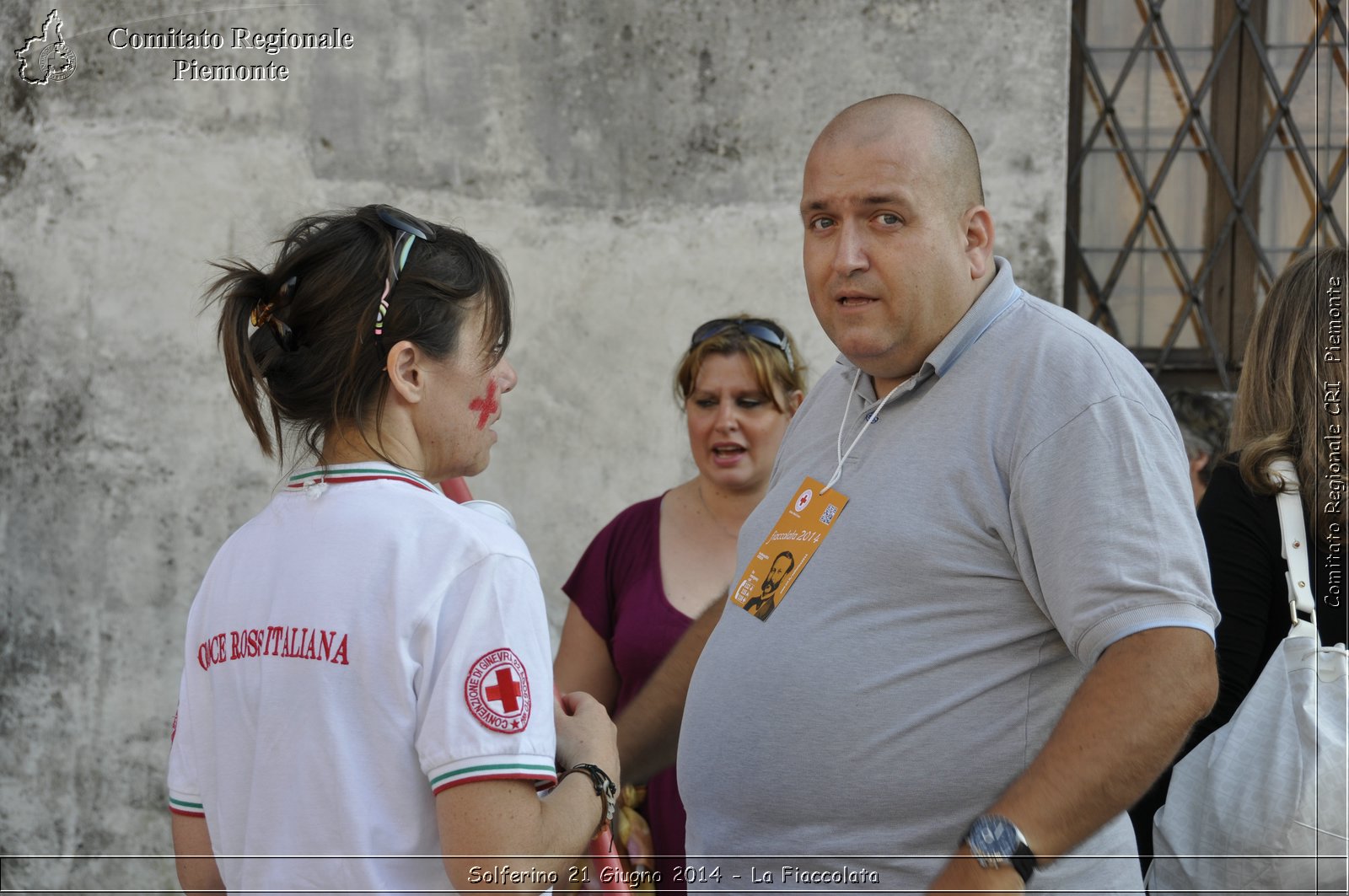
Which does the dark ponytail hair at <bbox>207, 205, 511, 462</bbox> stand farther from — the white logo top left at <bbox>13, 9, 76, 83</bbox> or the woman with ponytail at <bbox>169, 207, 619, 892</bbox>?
the white logo top left at <bbox>13, 9, 76, 83</bbox>

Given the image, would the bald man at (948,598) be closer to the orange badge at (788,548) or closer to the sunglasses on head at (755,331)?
the orange badge at (788,548)

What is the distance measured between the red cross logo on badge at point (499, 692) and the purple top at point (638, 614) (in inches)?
62.3

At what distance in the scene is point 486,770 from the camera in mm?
1548

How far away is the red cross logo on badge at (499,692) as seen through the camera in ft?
5.12

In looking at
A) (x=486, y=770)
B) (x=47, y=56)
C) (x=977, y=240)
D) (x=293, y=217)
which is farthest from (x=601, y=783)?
(x=47, y=56)

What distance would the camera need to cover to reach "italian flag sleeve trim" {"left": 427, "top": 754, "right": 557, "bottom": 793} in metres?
1.54

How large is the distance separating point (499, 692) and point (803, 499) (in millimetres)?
711

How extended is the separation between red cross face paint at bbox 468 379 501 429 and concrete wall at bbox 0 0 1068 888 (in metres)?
2.49

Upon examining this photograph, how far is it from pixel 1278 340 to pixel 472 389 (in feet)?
5.33

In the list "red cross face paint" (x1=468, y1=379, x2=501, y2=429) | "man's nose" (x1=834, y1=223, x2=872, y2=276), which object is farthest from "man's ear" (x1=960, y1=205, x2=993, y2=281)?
"red cross face paint" (x1=468, y1=379, x2=501, y2=429)

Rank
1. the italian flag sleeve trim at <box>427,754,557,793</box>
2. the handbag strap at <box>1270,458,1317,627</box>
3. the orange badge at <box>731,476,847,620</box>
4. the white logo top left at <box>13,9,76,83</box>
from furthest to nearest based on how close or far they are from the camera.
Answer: the white logo top left at <box>13,9,76,83</box>
the handbag strap at <box>1270,458,1317,627</box>
the orange badge at <box>731,476,847,620</box>
the italian flag sleeve trim at <box>427,754,557,793</box>

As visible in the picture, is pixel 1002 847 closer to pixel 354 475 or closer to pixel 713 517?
pixel 354 475

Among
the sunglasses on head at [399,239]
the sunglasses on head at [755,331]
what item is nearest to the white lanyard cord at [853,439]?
the sunglasses on head at [399,239]

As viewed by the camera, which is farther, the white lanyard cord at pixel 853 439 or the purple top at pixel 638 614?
the purple top at pixel 638 614
